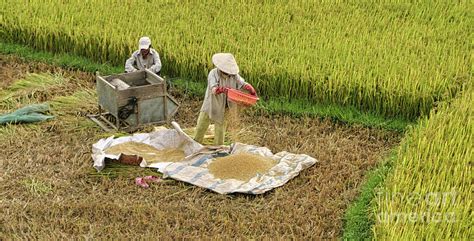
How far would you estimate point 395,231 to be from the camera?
4.58 meters

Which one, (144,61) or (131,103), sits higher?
(144,61)

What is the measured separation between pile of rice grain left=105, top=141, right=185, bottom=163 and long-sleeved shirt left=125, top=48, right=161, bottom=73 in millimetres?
989

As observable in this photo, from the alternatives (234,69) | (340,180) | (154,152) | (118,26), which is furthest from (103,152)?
A: (118,26)

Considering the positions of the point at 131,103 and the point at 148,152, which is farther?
the point at 131,103

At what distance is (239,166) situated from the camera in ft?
20.0

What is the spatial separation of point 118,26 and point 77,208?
11.7 ft

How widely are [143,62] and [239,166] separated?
185 centimetres

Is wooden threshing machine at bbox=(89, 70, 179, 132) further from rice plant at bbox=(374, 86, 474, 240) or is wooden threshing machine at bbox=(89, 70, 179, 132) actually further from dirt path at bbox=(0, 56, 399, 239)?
rice plant at bbox=(374, 86, 474, 240)

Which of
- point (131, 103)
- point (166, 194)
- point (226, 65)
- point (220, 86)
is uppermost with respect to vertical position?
point (226, 65)

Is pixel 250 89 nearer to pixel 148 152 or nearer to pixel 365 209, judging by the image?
pixel 148 152

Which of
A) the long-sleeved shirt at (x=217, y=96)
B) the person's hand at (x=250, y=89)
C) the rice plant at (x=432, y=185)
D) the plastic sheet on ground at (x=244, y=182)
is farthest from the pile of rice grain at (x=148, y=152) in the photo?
the rice plant at (x=432, y=185)

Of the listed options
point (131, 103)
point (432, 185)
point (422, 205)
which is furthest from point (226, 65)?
point (422, 205)

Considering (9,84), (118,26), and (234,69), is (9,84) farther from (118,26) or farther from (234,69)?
(234,69)

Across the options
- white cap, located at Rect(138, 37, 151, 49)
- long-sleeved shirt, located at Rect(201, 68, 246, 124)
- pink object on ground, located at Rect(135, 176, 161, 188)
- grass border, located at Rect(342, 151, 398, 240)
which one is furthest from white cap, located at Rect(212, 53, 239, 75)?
grass border, located at Rect(342, 151, 398, 240)
